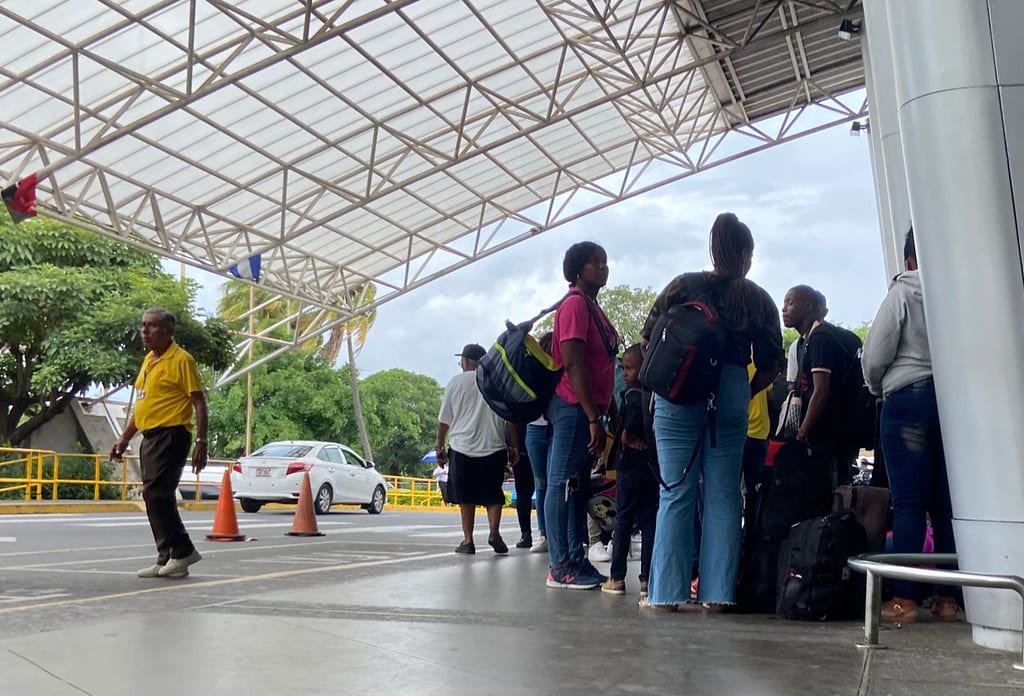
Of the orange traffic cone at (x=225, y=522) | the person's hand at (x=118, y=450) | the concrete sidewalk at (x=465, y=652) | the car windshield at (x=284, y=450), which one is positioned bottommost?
the concrete sidewalk at (x=465, y=652)

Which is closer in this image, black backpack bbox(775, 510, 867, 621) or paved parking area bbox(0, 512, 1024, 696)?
paved parking area bbox(0, 512, 1024, 696)

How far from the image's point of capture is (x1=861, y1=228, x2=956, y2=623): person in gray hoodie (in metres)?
4.87

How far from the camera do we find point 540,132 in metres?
26.1

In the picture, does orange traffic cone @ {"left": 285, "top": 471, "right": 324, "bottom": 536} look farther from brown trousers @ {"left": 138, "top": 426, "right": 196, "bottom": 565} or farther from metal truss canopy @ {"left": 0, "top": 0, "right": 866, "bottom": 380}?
metal truss canopy @ {"left": 0, "top": 0, "right": 866, "bottom": 380}

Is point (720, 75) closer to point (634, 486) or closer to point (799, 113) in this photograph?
point (799, 113)

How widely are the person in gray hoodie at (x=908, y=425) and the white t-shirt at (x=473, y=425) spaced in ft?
14.6

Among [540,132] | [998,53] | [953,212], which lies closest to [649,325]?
[953,212]

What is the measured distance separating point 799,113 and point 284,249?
14.4 meters

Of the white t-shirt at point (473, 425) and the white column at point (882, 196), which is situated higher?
the white column at point (882, 196)

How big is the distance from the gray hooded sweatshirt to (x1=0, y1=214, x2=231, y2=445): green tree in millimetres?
24853

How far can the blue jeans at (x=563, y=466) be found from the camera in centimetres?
625

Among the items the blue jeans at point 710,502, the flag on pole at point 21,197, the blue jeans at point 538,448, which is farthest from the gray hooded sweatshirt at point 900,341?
the flag on pole at point 21,197

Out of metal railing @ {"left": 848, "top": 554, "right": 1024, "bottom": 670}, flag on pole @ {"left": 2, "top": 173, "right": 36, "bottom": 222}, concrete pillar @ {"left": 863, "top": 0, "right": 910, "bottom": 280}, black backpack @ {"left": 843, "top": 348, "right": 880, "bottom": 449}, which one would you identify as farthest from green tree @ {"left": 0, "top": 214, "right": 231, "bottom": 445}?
metal railing @ {"left": 848, "top": 554, "right": 1024, "bottom": 670}

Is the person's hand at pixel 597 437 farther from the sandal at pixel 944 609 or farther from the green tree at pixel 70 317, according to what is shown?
the green tree at pixel 70 317
